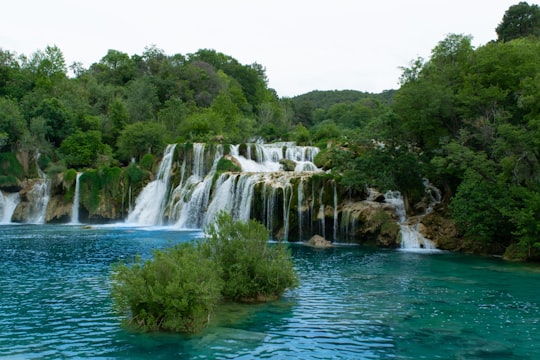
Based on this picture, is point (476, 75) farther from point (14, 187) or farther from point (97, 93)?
point (97, 93)

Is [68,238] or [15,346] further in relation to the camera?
[68,238]

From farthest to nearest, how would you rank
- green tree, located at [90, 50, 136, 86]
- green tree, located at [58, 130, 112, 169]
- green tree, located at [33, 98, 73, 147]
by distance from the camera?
green tree, located at [90, 50, 136, 86] < green tree, located at [33, 98, 73, 147] < green tree, located at [58, 130, 112, 169]

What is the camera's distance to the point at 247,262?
14.9 metres


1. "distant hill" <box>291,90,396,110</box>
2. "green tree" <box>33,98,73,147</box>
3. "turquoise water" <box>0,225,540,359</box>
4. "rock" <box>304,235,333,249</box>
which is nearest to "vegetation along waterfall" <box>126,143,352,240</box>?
"rock" <box>304,235,333,249</box>

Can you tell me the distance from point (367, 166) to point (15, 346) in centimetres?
2207

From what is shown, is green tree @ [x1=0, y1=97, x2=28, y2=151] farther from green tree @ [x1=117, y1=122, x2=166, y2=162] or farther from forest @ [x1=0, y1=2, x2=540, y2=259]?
green tree @ [x1=117, y1=122, x2=166, y2=162]

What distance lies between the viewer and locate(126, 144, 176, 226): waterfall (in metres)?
41.9

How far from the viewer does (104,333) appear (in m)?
12.1

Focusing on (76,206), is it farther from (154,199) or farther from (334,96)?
(334,96)

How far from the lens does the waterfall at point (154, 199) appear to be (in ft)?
138

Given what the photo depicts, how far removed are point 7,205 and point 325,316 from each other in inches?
1568

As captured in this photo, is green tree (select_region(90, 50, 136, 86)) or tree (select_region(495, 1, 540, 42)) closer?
tree (select_region(495, 1, 540, 42))

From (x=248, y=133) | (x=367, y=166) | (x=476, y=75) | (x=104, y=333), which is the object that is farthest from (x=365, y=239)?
(x=248, y=133)

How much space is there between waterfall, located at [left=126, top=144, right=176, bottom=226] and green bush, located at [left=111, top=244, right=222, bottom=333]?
96.3ft
